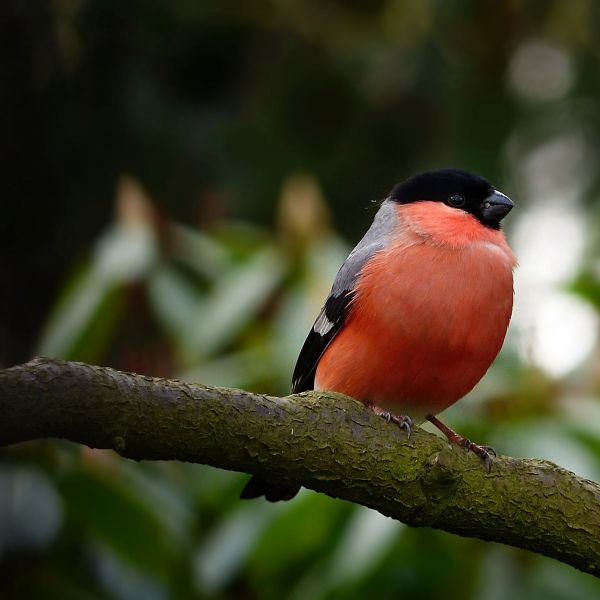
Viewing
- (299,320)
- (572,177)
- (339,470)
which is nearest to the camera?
(339,470)

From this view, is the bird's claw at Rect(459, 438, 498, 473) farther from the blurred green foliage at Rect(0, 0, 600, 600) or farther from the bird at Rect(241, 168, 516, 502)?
the blurred green foliage at Rect(0, 0, 600, 600)

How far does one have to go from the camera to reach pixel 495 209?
14.0 feet

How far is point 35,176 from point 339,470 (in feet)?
10.2

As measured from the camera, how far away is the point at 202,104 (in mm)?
7980

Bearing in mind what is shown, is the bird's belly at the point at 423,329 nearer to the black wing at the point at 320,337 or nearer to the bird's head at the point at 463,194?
the black wing at the point at 320,337

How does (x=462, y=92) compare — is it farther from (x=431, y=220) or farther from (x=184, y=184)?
(x=431, y=220)

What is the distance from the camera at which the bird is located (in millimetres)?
3754

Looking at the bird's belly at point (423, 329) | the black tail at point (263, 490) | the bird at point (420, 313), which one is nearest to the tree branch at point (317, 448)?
the bird at point (420, 313)

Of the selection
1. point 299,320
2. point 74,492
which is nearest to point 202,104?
point 299,320

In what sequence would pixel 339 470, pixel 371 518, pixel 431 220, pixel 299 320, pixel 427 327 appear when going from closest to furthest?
pixel 339 470 < pixel 427 327 < pixel 431 220 < pixel 371 518 < pixel 299 320

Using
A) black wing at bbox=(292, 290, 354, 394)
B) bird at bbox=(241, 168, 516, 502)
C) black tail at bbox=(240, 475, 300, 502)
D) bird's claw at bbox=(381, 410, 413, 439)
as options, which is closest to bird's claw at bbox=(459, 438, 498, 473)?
bird at bbox=(241, 168, 516, 502)

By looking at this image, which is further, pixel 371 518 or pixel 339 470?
pixel 371 518

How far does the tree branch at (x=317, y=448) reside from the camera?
2553 mm

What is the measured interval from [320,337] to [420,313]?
1.87 feet
